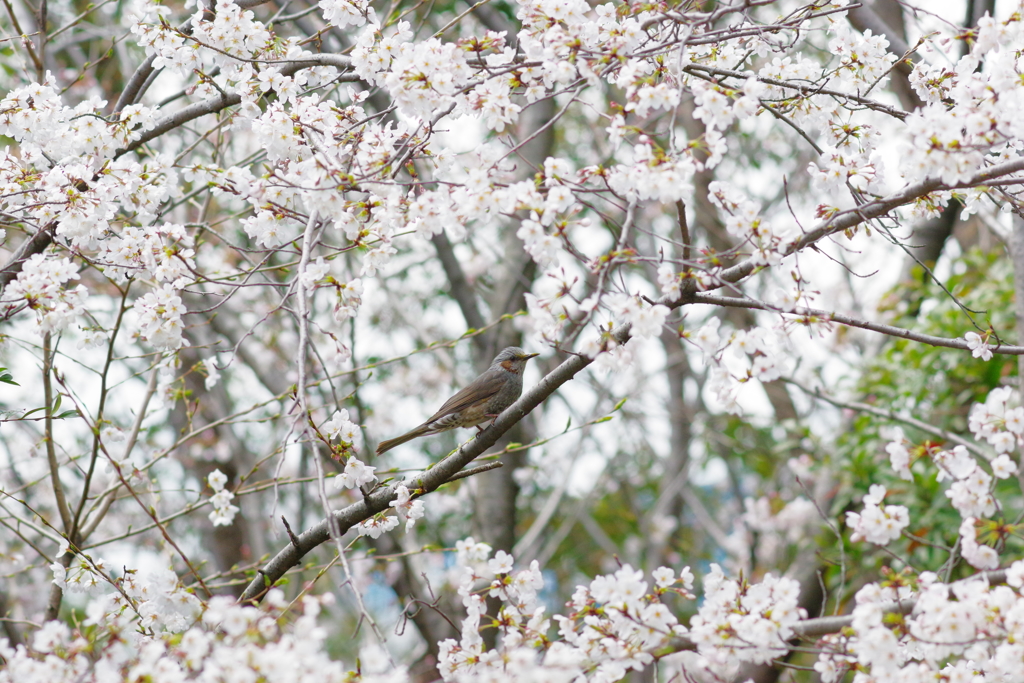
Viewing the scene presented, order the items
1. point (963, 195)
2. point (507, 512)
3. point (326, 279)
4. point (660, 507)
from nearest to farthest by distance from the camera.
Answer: point (326, 279)
point (963, 195)
point (507, 512)
point (660, 507)

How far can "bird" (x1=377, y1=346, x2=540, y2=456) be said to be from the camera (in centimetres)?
371

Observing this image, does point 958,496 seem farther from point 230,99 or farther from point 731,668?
point 230,99

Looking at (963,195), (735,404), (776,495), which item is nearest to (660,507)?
(776,495)

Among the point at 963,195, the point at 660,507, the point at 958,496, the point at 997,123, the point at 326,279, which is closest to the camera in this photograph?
the point at 958,496

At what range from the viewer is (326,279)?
249 cm

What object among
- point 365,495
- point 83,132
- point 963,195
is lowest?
point 365,495

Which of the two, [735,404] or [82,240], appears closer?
[735,404]

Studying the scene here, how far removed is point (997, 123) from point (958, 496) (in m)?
0.96

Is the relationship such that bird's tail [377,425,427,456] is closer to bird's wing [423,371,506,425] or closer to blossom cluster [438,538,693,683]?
bird's wing [423,371,506,425]

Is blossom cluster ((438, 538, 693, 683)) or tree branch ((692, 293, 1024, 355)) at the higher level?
tree branch ((692, 293, 1024, 355))

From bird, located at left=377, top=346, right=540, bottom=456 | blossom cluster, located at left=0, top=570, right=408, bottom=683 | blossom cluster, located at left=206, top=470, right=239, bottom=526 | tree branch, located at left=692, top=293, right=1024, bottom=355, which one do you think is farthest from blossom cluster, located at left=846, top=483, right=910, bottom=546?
blossom cluster, located at left=206, top=470, right=239, bottom=526

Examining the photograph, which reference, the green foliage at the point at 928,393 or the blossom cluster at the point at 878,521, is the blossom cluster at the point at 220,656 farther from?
the green foliage at the point at 928,393

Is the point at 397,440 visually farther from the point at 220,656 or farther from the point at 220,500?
the point at 220,656

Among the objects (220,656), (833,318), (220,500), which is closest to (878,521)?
(833,318)
